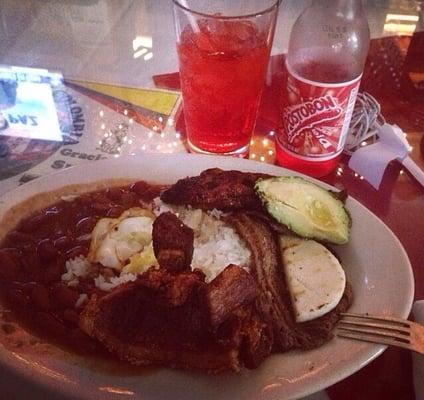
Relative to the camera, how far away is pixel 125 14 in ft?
7.23

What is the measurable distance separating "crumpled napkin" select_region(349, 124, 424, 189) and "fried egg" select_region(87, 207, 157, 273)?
60 centimetres

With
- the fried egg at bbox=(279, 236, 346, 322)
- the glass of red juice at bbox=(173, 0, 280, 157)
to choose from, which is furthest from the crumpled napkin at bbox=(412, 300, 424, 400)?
the glass of red juice at bbox=(173, 0, 280, 157)

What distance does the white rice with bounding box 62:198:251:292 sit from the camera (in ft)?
3.57

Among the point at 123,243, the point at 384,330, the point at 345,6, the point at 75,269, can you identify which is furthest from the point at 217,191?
the point at 345,6

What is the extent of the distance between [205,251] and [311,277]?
0.22 meters

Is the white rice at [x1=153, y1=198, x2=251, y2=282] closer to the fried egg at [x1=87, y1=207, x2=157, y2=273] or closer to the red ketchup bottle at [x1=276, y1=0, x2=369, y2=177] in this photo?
the fried egg at [x1=87, y1=207, x2=157, y2=273]

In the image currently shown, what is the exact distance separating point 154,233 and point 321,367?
0.35 metres

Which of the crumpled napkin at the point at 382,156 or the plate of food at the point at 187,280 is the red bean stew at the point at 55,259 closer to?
the plate of food at the point at 187,280

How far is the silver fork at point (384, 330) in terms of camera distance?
0.92 m

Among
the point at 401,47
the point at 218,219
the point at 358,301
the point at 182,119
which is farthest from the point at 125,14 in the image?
the point at 358,301

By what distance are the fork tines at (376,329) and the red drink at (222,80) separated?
2.12ft

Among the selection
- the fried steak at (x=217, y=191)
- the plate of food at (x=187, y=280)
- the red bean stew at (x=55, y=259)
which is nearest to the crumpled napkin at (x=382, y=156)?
the plate of food at (x=187, y=280)

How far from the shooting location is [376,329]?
946 mm

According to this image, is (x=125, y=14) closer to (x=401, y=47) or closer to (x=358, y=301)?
(x=401, y=47)
